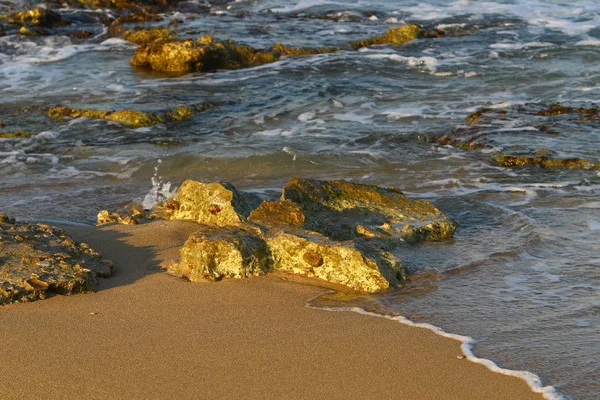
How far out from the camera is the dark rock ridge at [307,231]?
516 cm

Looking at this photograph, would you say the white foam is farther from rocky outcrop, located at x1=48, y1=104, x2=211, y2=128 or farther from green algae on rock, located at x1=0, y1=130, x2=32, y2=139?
green algae on rock, located at x1=0, y1=130, x2=32, y2=139

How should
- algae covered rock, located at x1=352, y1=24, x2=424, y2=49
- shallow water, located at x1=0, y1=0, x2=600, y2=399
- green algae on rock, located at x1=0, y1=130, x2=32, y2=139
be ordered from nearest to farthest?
shallow water, located at x1=0, y1=0, x2=600, y2=399 → green algae on rock, located at x1=0, y1=130, x2=32, y2=139 → algae covered rock, located at x1=352, y1=24, x2=424, y2=49

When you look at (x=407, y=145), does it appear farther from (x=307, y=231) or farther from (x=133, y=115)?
(x=307, y=231)

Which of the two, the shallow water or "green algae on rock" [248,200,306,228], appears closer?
the shallow water

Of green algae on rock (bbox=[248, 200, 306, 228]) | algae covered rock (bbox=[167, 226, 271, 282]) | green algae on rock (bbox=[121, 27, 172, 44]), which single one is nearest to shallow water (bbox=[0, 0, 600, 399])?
green algae on rock (bbox=[121, 27, 172, 44])

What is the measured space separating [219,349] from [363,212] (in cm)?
236

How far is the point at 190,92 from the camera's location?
12.6 metres

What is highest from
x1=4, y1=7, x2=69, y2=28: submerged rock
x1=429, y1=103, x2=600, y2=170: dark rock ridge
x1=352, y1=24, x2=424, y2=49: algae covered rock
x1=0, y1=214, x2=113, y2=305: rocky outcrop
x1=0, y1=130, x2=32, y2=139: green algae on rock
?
x1=0, y1=214, x2=113, y2=305: rocky outcrop

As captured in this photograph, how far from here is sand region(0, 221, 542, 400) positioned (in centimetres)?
376

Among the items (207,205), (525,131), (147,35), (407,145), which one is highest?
(207,205)

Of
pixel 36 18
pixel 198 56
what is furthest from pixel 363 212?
pixel 36 18

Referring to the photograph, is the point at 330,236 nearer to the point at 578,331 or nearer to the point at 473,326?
the point at 473,326

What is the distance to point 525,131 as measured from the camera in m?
9.81

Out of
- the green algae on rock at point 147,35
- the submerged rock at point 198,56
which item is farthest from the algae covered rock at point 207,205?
the green algae on rock at point 147,35
